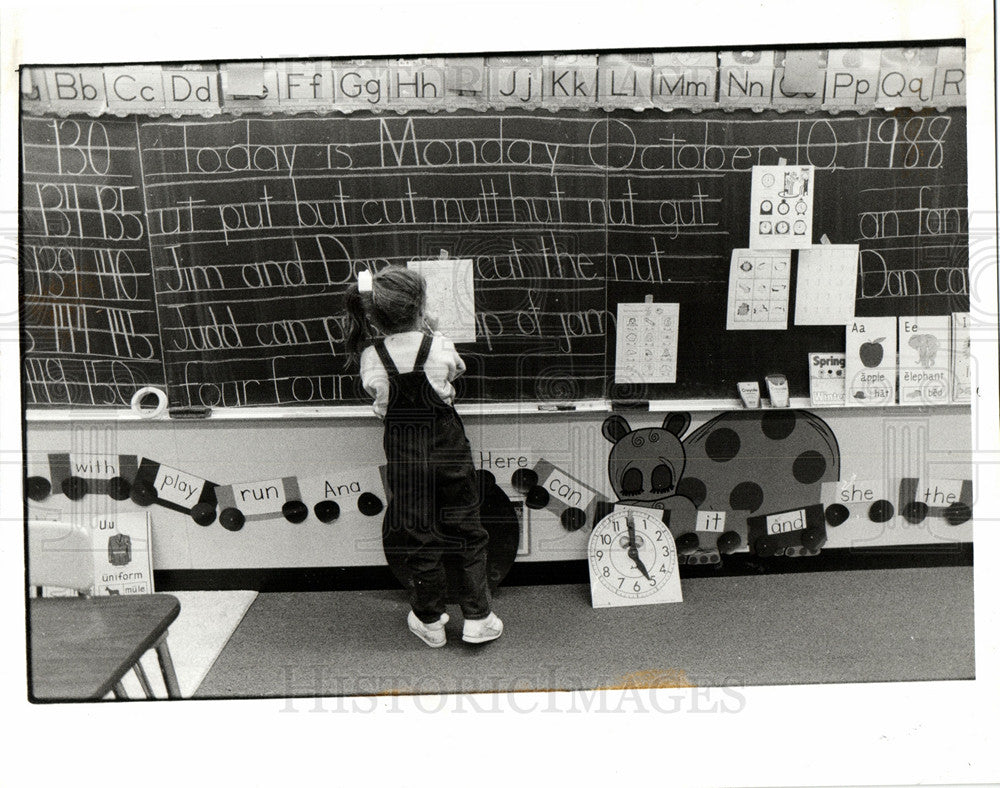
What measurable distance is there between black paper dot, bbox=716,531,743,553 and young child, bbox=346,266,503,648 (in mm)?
841

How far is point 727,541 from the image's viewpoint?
2.40 metres

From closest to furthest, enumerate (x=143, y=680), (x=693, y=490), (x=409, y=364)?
(x=143, y=680), (x=409, y=364), (x=693, y=490)

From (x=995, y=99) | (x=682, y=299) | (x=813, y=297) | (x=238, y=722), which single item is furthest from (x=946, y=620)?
(x=238, y=722)

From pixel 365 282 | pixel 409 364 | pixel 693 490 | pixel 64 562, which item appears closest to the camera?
pixel 64 562

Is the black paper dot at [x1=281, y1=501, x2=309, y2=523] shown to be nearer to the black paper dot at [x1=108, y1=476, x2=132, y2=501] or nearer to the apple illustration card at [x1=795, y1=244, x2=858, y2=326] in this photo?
the black paper dot at [x1=108, y1=476, x2=132, y2=501]

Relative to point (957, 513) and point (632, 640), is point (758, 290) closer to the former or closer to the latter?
point (957, 513)

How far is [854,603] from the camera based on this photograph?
7.50ft

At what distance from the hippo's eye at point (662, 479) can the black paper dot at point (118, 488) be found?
1.75 m

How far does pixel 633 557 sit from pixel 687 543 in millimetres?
229

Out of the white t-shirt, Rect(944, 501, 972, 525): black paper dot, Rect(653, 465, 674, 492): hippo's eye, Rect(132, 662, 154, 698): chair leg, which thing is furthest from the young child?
Rect(944, 501, 972, 525): black paper dot

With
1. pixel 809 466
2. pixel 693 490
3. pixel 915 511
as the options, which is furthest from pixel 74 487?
pixel 915 511

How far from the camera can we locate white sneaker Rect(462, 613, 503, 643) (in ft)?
6.98

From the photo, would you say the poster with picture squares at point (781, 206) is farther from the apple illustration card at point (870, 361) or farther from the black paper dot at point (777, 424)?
the black paper dot at point (777, 424)

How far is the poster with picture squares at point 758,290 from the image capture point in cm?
226
